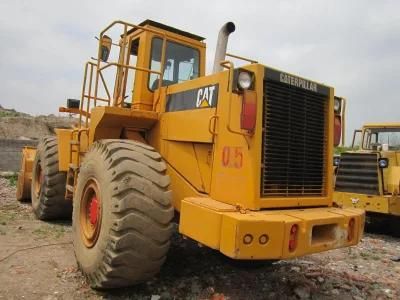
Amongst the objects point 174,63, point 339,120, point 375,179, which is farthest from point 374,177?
point 174,63

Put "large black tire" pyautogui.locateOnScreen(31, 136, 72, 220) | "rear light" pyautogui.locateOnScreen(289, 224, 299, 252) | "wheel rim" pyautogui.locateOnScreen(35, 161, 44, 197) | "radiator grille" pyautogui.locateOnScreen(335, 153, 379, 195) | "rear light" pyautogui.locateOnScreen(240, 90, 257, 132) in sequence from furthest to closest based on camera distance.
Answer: "radiator grille" pyautogui.locateOnScreen(335, 153, 379, 195) → "wheel rim" pyautogui.locateOnScreen(35, 161, 44, 197) → "large black tire" pyautogui.locateOnScreen(31, 136, 72, 220) → "rear light" pyautogui.locateOnScreen(240, 90, 257, 132) → "rear light" pyautogui.locateOnScreen(289, 224, 299, 252)

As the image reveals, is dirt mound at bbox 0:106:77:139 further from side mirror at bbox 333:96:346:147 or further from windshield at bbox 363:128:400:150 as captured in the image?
side mirror at bbox 333:96:346:147

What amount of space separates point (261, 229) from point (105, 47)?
136 inches

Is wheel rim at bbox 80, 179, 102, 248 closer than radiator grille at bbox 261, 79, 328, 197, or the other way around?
radiator grille at bbox 261, 79, 328, 197

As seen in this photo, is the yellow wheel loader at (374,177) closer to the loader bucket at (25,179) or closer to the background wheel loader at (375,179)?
the background wheel loader at (375,179)

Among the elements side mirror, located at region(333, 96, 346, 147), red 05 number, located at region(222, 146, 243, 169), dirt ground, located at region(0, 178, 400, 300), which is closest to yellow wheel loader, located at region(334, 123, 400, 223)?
dirt ground, located at region(0, 178, 400, 300)

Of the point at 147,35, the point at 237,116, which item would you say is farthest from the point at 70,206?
the point at 237,116

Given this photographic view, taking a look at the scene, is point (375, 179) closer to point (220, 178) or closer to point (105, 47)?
point (220, 178)

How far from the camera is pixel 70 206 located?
24.2ft

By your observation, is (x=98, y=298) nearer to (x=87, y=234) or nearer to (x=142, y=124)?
(x=87, y=234)

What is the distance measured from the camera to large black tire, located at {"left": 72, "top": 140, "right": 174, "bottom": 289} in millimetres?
3779

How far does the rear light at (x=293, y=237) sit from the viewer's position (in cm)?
355

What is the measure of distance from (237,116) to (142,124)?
1.75 metres

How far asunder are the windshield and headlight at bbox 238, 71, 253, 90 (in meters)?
6.53
